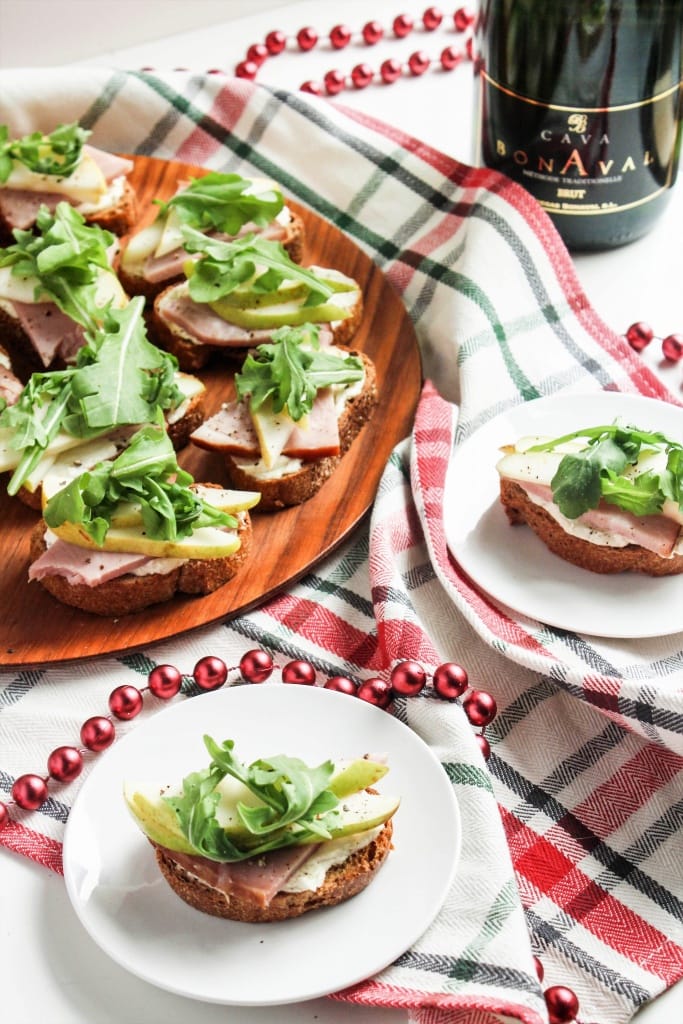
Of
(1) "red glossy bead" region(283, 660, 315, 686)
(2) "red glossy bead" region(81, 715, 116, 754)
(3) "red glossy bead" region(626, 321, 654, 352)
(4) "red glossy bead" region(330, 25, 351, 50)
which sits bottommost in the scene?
(2) "red glossy bead" region(81, 715, 116, 754)

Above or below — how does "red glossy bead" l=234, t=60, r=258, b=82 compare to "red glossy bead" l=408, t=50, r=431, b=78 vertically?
below

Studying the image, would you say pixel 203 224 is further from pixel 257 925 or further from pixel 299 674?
pixel 257 925

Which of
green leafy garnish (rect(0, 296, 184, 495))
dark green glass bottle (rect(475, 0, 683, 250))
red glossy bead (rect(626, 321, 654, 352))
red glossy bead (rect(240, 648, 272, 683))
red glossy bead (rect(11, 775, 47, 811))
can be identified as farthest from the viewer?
red glossy bead (rect(626, 321, 654, 352))

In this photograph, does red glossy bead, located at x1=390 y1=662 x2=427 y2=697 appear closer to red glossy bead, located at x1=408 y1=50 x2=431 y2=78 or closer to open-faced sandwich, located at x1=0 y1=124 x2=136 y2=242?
open-faced sandwich, located at x1=0 y1=124 x2=136 y2=242

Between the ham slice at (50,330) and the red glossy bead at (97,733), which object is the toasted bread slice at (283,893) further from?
the ham slice at (50,330)

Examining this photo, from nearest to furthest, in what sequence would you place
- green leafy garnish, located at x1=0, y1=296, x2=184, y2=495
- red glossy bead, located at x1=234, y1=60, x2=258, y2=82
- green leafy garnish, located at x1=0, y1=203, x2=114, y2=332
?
green leafy garnish, located at x1=0, y1=296, x2=184, y2=495
green leafy garnish, located at x1=0, y1=203, x2=114, y2=332
red glossy bead, located at x1=234, y1=60, x2=258, y2=82

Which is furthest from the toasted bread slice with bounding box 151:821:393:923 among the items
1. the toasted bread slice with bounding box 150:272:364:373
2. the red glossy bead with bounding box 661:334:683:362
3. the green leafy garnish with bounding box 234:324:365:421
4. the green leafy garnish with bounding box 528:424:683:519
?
the red glossy bead with bounding box 661:334:683:362
